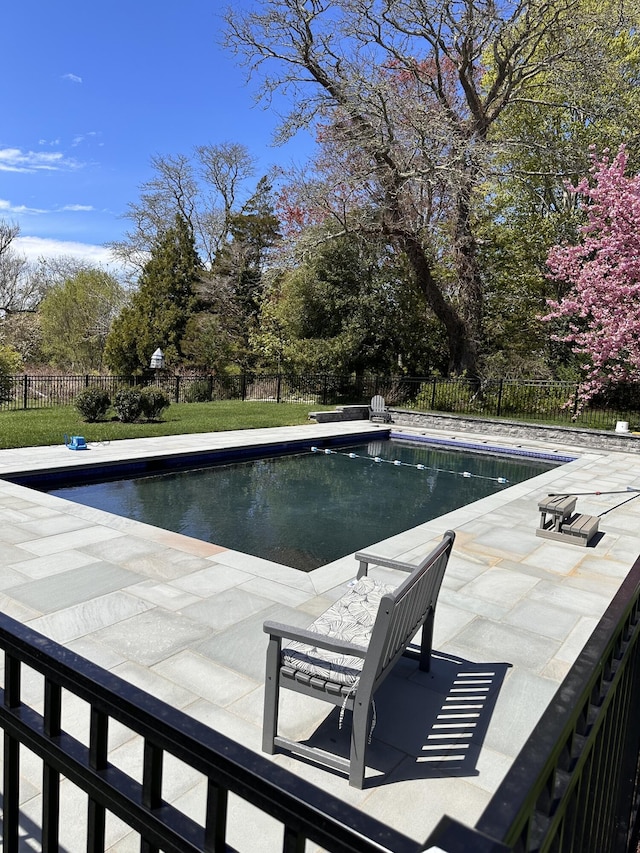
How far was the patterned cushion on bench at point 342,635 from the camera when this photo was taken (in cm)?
250

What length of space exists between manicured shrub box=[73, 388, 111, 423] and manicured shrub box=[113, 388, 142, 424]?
0.27 metres

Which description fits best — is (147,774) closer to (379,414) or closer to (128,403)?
(128,403)

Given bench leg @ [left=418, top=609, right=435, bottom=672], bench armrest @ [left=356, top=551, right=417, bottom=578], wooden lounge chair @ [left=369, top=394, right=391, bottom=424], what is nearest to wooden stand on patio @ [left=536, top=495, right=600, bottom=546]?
bench armrest @ [left=356, top=551, right=417, bottom=578]

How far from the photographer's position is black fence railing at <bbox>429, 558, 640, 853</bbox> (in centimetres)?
88

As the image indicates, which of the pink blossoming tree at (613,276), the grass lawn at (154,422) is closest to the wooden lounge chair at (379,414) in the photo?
the grass lawn at (154,422)

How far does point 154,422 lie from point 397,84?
13.8 meters

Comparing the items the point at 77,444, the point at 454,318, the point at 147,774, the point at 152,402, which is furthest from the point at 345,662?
the point at 454,318

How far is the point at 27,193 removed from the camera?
92.7 feet

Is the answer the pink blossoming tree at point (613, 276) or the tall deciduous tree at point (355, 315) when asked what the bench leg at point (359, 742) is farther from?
the tall deciduous tree at point (355, 315)

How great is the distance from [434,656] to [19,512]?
4.77 metres

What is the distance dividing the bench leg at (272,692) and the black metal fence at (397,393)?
13.2m

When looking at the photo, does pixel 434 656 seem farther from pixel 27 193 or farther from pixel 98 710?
pixel 27 193

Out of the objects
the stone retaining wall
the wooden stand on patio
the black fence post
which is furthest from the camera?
the black fence post

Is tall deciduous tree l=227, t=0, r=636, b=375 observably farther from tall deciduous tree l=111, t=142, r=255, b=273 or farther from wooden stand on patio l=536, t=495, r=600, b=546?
wooden stand on patio l=536, t=495, r=600, b=546
